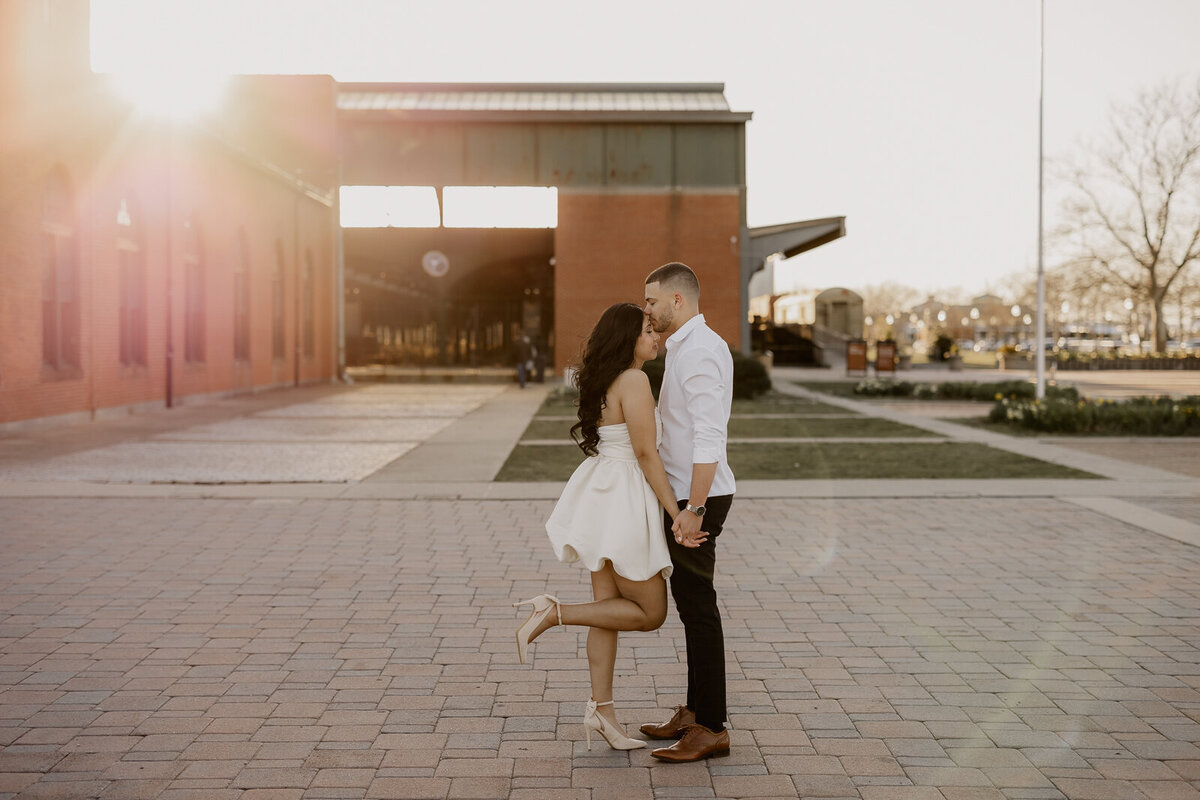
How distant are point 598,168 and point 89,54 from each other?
18.5 meters

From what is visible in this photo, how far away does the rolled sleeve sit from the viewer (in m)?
4.05

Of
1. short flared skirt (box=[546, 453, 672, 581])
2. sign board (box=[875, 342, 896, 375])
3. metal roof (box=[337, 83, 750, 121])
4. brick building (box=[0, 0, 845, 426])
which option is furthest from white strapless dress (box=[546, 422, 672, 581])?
sign board (box=[875, 342, 896, 375])

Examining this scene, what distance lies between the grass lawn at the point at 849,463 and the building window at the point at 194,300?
11.9 meters

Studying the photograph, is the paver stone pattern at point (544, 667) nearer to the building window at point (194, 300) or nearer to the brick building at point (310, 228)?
the brick building at point (310, 228)

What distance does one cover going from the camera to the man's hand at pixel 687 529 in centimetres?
411

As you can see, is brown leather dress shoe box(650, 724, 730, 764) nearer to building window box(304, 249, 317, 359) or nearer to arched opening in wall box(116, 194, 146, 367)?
arched opening in wall box(116, 194, 146, 367)

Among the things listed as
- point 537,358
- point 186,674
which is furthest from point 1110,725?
point 537,358

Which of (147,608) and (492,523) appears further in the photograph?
(492,523)

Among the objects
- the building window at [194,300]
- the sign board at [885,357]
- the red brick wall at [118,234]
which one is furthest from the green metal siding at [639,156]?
the building window at [194,300]

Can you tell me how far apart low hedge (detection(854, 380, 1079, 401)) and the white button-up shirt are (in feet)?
68.5

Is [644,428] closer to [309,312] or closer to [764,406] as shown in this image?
[764,406]

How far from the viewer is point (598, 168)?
36.1m

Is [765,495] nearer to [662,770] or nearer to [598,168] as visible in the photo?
[662,770]

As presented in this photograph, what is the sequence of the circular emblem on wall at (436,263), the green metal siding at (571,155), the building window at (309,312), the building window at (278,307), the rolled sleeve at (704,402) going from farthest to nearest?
the circular emblem on wall at (436,263) < the green metal siding at (571,155) < the building window at (309,312) < the building window at (278,307) < the rolled sleeve at (704,402)
